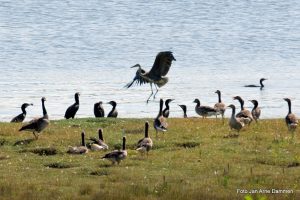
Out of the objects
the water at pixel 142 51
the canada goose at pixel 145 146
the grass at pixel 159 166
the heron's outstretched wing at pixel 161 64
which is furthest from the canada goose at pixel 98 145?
the water at pixel 142 51

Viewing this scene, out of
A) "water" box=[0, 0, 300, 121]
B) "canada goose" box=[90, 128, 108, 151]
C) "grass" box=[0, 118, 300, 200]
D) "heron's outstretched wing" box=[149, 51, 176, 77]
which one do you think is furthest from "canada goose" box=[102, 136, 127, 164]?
"water" box=[0, 0, 300, 121]

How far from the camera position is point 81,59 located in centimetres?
5250

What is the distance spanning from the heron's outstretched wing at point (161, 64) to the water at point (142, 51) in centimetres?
247

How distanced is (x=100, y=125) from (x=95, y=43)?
109 feet

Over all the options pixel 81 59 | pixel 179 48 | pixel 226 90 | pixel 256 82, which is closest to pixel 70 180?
pixel 226 90

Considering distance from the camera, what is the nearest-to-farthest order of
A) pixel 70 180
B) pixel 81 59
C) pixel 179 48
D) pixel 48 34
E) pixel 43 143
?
pixel 70 180 < pixel 43 143 < pixel 81 59 < pixel 179 48 < pixel 48 34

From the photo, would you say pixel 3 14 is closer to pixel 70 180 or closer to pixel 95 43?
pixel 95 43

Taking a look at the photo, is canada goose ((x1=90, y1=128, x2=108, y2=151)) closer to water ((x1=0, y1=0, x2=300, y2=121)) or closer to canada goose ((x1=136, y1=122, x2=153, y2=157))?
canada goose ((x1=136, y1=122, x2=153, y2=157))

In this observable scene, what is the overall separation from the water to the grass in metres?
9.91

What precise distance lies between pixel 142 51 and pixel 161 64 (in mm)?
23729

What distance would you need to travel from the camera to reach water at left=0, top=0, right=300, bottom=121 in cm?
3959

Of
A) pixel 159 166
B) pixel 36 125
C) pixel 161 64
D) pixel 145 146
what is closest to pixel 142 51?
pixel 161 64

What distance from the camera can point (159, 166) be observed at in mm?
20422

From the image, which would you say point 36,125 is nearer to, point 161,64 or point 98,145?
point 98,145
